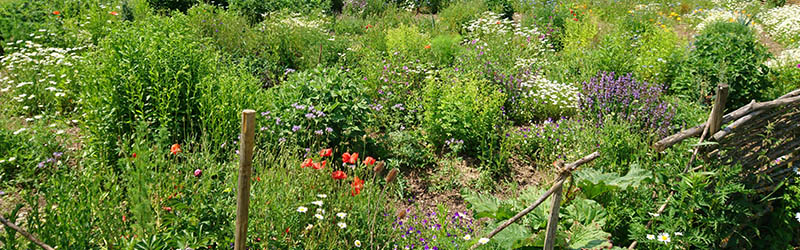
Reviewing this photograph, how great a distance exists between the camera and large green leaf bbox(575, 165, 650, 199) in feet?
9.30

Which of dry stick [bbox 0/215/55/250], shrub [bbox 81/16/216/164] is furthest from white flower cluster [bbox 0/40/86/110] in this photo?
dry stick [bbox 0/215/55/250]

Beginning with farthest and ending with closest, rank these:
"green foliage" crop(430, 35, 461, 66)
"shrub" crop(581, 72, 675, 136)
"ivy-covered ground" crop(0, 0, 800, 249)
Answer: "green foliage" crop(430, 35, 461, 66) < "shrub" crop(581, 72, 675, 136) < "ivy-covered ground" crop(0, 0, 800, 249)

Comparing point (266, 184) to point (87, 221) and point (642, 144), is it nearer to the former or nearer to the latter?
point (87, 221)

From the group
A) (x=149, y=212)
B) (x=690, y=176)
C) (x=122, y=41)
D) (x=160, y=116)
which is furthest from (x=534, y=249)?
(x=122, y=41)

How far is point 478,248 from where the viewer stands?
8.68 feet

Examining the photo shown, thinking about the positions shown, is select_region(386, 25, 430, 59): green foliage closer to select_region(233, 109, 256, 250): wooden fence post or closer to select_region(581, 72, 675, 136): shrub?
select_region(581, 72, 675, 136): shrub

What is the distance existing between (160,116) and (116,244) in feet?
5.46

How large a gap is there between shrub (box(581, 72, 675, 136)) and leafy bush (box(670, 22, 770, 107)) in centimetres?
63

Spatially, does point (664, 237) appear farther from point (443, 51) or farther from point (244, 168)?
point (443, 51)

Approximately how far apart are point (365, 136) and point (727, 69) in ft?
12.5

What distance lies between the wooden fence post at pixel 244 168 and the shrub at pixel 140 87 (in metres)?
1.76

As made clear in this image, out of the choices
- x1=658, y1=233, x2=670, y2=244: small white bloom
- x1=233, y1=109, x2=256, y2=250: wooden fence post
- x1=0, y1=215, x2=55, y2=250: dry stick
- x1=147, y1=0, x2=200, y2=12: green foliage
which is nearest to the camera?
x1=233, y1=109, x2=256, y2=250: wooden fence post

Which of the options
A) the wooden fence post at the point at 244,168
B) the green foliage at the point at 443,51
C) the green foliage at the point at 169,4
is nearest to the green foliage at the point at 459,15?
the green foliage at the point at 443,51

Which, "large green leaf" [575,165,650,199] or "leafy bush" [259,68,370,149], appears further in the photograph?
"leafy bush" [259,68,370,149]
